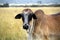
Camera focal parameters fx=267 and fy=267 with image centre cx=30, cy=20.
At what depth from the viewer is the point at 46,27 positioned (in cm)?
267

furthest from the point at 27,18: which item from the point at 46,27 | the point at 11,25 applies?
the point at 11,25

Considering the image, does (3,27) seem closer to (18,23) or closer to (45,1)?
(18,23)

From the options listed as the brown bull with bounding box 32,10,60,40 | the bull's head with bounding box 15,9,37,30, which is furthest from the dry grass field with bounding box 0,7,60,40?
the bull's head with bounding box 15,9,37,30

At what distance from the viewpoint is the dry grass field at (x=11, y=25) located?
3.33 meters

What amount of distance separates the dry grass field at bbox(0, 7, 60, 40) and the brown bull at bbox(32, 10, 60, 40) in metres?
0.56

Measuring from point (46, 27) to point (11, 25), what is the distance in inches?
33.5

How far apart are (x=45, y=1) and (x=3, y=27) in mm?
631

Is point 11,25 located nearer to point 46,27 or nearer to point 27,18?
point 46,27

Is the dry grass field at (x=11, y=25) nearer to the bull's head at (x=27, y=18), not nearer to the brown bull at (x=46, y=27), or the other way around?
the brown bull at (x=46, y=27)

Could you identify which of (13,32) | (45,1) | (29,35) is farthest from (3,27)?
(29,35)

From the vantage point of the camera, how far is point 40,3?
11.2ft

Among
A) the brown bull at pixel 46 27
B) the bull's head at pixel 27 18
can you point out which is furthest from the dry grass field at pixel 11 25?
the bull's head at pixel 27 18

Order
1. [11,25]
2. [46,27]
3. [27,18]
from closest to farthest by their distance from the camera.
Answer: [27,18]
[46,27]
[11,25]

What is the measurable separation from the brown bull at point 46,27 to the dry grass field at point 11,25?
558 millimetres
